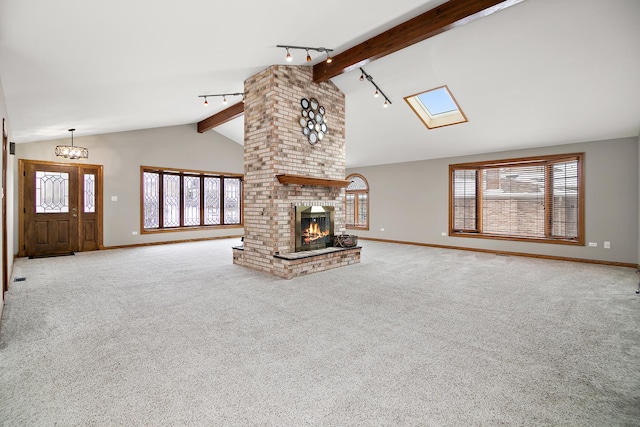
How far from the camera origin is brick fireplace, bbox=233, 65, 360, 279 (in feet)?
16.2

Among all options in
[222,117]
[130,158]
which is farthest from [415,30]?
[130,158]

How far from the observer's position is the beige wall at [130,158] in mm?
7340

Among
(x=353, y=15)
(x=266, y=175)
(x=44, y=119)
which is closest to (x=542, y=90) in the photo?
(x=353, y=15)

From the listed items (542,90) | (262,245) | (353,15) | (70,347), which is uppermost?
(353,15)

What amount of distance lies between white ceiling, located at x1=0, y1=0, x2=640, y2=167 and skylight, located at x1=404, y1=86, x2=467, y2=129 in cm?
21

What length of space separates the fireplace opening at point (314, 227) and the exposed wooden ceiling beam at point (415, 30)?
2282 millimetres

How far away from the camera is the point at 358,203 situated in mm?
10289

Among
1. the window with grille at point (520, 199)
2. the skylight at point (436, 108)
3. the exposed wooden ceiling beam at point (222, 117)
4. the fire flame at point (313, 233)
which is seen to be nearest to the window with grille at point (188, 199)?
the exposed wooden ceiling beam at point (222, 117)

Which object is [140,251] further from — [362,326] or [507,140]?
[507,140]

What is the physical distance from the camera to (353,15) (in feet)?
12.4

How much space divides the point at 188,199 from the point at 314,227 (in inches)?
209

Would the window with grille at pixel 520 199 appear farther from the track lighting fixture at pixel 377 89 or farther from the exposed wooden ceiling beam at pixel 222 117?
the exposed wooden ceiling beam at pixel 222 117

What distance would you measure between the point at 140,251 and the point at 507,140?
28.1 feet

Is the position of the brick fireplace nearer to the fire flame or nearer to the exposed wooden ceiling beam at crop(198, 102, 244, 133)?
the fire flame
